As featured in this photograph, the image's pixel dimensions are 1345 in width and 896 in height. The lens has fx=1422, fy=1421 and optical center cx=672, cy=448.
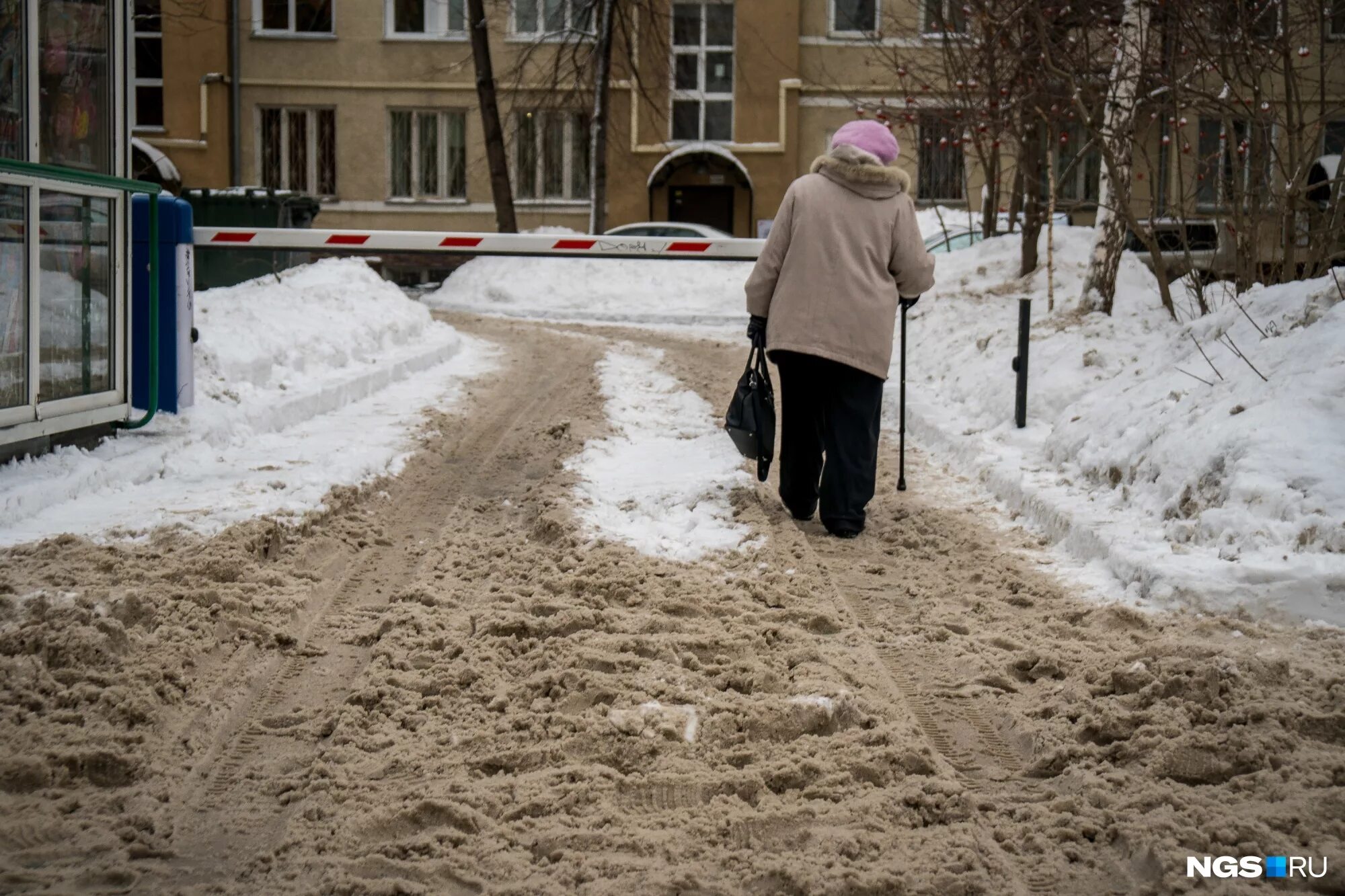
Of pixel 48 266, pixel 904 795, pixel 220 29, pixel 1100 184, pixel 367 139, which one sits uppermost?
pixel 220 29

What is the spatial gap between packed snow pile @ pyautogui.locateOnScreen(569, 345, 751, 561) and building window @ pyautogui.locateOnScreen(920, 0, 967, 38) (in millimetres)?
5376

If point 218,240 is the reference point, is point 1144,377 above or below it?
below

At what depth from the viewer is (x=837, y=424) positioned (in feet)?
21.8

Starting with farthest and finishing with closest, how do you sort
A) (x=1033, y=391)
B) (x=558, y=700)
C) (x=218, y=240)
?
(x=1033, y=391) < (x=218, y=240) < (x=558, y=700)

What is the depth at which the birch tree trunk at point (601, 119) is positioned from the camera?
92.7ft

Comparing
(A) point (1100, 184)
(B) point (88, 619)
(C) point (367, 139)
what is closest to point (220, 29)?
(C) point (367, 139)

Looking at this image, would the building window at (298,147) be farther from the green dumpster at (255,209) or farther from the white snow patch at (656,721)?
the white snow patch at (656,721)

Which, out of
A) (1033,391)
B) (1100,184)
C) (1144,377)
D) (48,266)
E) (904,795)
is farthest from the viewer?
(1100,184)

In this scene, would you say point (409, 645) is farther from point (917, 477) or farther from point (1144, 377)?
point (1144, 377)

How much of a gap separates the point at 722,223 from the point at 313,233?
25.2 m

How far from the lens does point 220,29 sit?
1282 inches

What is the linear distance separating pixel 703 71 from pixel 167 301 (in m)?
25.8

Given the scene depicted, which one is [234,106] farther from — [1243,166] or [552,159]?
[1243,166]

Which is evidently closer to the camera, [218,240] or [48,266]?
[48,266]
